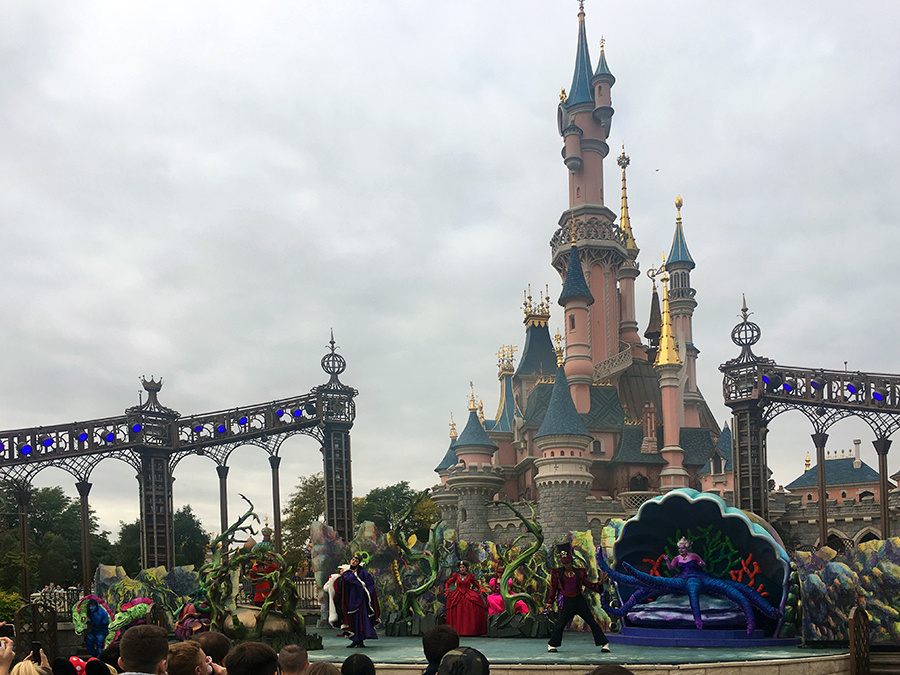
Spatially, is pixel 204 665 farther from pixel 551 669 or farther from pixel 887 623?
pixel 887 623

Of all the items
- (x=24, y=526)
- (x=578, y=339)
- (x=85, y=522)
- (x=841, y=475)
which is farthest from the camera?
(x=841, y=475)

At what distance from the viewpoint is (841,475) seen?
5522 centimetres

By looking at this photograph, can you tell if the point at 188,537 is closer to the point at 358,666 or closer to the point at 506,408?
the point at 506,408

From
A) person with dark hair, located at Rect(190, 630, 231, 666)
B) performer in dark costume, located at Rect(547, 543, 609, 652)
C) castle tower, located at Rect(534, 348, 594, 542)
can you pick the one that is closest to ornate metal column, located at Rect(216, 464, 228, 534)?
castle tower, located at Rect(534, 348, 594, 542)

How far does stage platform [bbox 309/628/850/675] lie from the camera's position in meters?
11.4

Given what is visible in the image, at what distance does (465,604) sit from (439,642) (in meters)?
11.7

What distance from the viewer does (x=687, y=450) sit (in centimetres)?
A: 4694

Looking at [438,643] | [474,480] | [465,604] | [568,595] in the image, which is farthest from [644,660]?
[474,480]

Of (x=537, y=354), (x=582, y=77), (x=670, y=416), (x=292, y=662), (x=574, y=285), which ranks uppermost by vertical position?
(x=582, y=77)

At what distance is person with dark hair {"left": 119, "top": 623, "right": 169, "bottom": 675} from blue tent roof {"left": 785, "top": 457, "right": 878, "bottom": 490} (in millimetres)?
54415

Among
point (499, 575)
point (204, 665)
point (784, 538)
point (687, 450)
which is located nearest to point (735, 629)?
point (499, 575)

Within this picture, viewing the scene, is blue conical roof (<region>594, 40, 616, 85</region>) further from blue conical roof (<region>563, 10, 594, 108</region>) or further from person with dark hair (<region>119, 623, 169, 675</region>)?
person with dark hair (<region>119, 623, 169, 675</region>)

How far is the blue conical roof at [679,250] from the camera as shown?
57438 mm

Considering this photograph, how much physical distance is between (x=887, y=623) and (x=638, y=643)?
3.66 meters
